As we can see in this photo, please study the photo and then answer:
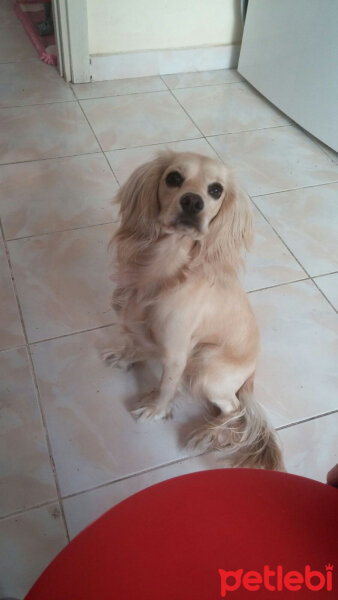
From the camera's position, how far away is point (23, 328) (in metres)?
1.43

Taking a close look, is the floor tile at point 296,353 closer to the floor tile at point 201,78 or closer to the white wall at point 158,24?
the floor tile at point 201,78

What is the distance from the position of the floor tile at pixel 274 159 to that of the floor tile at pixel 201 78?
22.0 inches

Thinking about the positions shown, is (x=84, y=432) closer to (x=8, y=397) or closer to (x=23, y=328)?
(x=8, y=397)

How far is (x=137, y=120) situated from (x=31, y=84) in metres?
0.66

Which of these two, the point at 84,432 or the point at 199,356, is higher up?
the point at 199,356

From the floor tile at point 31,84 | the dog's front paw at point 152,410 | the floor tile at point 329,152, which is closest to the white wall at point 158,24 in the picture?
the floor tile at point 31,84

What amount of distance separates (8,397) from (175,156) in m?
0.81

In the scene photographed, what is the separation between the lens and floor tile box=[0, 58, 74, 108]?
234cm

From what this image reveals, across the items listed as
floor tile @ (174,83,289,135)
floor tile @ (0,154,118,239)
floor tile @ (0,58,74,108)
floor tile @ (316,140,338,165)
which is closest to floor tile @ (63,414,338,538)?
floor tile @ (0,154,118,239)

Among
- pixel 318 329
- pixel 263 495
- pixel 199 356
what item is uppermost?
pixel 263 495

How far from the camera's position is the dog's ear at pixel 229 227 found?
3.38 feet

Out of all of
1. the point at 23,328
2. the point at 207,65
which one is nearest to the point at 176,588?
the point at 23,328

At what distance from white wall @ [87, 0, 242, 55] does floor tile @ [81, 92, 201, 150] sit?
295 millimetres

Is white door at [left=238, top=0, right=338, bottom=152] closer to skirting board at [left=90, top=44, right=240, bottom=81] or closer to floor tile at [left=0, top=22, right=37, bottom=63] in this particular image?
skirting board at [left=90, top=44, right=240, bottom=81]
